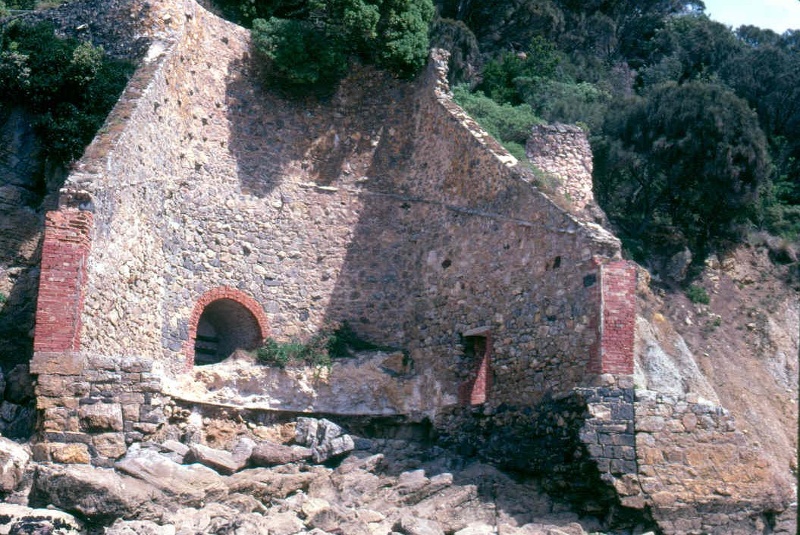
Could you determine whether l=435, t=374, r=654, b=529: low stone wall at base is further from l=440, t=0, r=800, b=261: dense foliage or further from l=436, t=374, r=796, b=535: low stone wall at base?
l=440, t=0, r=800, b=261: dense foliage

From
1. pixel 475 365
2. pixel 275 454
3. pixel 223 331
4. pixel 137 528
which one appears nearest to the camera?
pixel 137 528

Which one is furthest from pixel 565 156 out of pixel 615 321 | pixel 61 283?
pixel 61 283

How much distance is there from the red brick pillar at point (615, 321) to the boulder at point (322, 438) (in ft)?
13.5

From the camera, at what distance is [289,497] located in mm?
14266

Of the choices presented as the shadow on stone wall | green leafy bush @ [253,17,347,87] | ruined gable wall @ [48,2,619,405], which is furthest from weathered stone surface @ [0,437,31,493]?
green leafy bush @ [253,17,347,87]

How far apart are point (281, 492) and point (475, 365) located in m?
4.62

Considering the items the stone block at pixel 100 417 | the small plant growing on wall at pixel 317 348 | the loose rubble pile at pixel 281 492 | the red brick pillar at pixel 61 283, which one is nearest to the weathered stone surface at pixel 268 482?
the loose rubble pile at pixel 281 492

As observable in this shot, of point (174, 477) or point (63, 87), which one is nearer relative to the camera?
point (174, 477)

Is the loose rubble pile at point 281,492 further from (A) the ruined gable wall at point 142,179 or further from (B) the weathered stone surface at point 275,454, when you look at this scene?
(A) the ruined gable wall at point 142,179

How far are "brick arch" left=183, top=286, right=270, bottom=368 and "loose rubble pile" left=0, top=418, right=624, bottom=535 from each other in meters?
1.91

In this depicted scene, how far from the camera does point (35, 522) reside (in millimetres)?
11078

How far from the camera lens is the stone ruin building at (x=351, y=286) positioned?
1426cm

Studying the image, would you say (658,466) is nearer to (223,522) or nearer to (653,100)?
(223,522)

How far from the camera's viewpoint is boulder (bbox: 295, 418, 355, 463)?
16.5m
